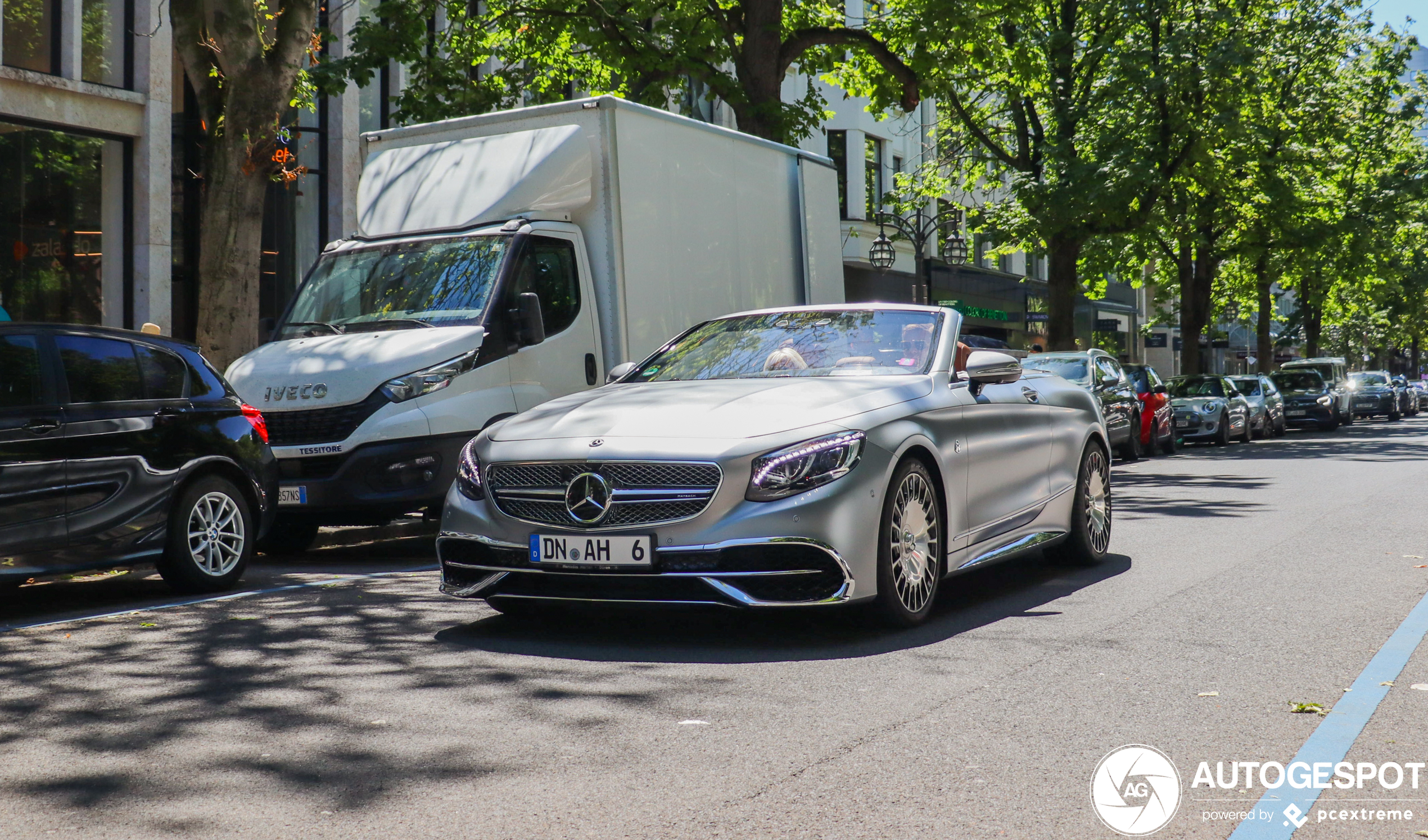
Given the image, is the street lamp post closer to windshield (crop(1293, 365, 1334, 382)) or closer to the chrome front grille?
windshield (crop(1293, 365, 1334, 382))

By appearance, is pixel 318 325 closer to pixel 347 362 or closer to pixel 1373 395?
pixel 347 362

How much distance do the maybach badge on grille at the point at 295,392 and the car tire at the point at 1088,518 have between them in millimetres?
4773

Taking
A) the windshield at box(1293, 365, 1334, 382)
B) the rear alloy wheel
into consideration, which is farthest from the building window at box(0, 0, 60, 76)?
the windshield at box(1293, 365, 1334, 382)

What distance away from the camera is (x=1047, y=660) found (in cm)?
606

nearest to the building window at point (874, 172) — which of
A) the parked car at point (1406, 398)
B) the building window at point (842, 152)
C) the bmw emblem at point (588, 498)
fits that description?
the building window at point (842, 152)

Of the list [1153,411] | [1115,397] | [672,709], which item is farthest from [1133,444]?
[672,709]

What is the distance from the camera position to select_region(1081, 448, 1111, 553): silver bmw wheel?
9.20 meters

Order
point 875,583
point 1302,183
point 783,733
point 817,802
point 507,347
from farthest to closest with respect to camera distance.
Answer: point 1302,183 < point 507,347 < point 875,583 < point 783,733 < point 817,802

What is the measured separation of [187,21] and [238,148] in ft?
4.41

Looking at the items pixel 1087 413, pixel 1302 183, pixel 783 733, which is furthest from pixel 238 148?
pixel 1302 183

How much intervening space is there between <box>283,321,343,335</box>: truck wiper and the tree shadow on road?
3.92 meters

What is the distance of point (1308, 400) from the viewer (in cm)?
3794

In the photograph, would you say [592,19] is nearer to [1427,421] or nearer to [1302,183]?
[1302,183]

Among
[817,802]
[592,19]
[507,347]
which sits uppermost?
[592,19]
